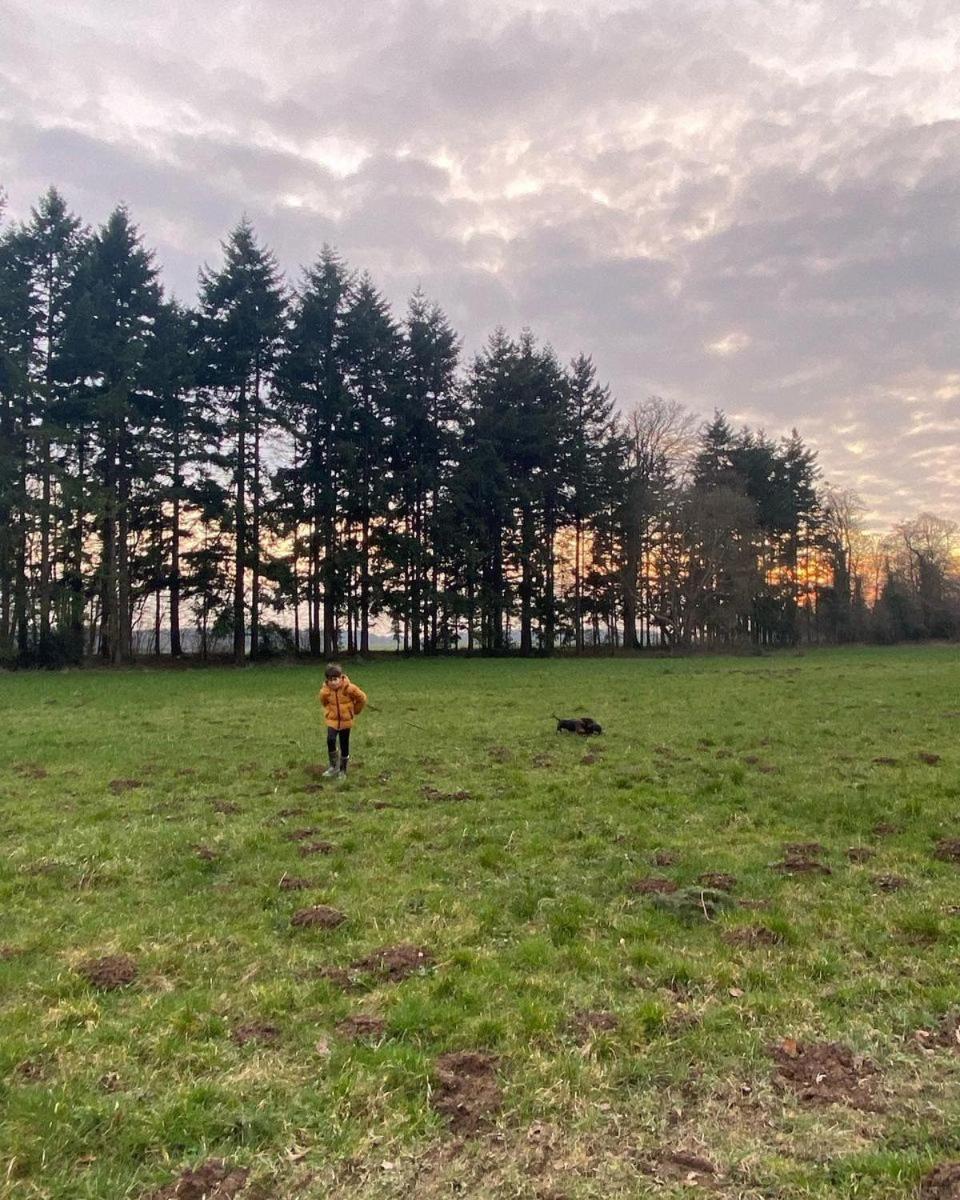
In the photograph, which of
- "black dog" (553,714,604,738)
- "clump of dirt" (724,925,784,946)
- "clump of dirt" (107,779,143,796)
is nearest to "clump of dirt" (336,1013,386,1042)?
"clump of dirt" (724,925,784,946)

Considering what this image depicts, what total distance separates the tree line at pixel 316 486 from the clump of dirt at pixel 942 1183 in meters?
36.4

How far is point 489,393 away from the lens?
49.0 metres

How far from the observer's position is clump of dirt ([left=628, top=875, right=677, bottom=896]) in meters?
6.55

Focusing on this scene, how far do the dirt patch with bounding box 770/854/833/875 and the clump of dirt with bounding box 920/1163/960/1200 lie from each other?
4.12 metres

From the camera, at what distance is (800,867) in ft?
23.4

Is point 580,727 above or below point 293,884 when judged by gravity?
above

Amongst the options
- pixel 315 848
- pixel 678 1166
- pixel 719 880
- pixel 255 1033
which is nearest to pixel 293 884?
pixel 315 848

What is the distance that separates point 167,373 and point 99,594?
11.7 m

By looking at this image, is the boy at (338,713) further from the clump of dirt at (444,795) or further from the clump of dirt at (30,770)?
the clump of dirt at (30,770)

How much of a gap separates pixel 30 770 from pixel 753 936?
11964 millimetres

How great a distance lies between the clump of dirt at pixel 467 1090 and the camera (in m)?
3.53

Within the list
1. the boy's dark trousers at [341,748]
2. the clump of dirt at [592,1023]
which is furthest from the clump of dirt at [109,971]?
the boy's dark trousers at [341,748]

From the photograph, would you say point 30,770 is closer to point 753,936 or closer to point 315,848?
point 315,848

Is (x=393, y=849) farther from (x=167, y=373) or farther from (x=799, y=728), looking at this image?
(x=167, y=373)
